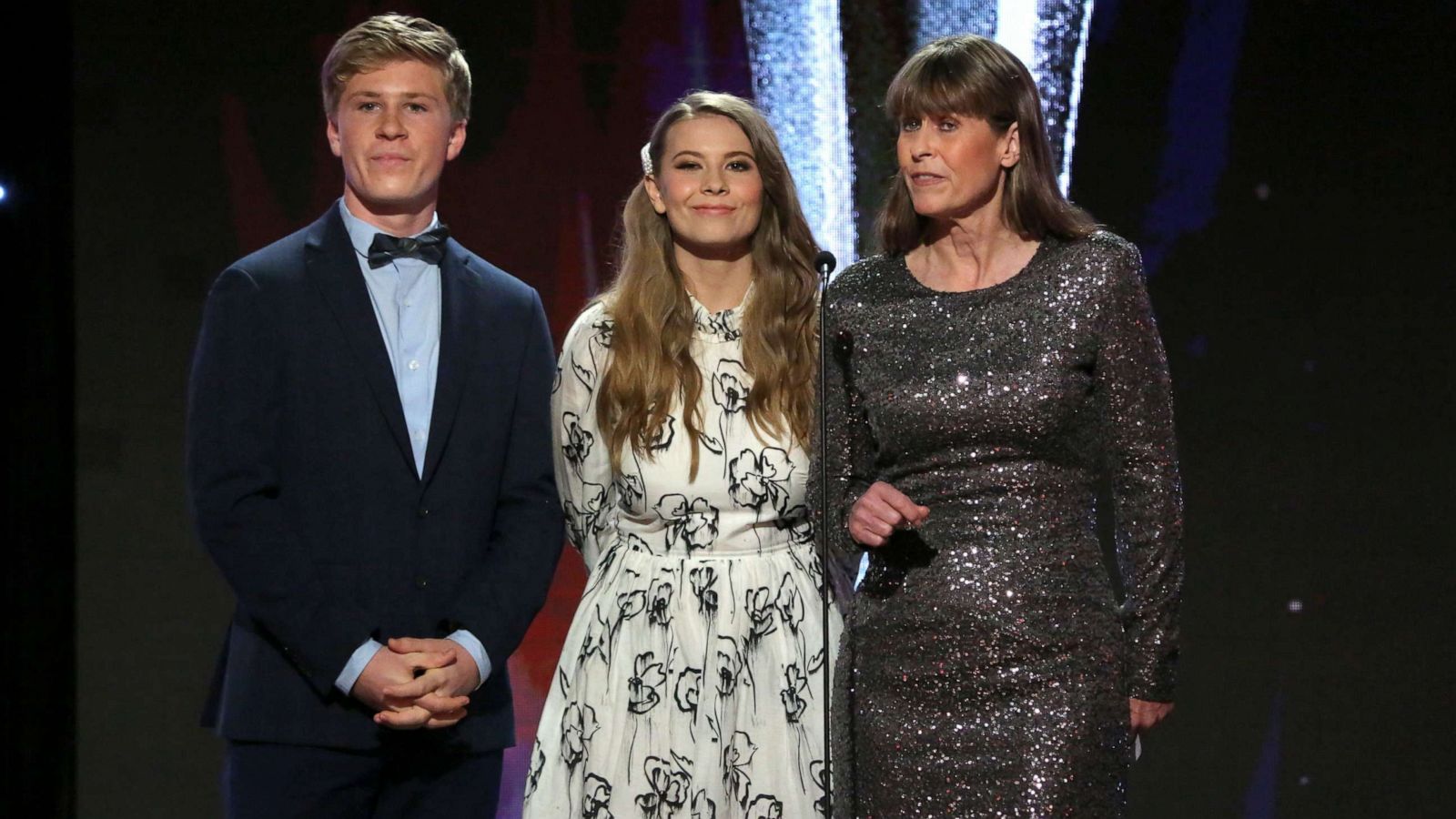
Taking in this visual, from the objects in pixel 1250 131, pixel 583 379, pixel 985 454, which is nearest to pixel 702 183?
pixel 583 379

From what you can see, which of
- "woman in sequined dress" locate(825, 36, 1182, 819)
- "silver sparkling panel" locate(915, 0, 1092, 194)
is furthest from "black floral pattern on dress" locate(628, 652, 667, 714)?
"silver sparkling panel" locate(915, 0, 1092, 194)

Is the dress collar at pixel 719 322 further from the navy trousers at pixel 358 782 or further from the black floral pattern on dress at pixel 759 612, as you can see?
the navy trousers at pixel 358 782

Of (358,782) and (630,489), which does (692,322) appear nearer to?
(630,489)

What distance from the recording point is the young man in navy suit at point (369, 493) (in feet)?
7.14

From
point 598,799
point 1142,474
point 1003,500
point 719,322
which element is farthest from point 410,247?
point 1142,474

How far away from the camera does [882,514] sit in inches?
75.4

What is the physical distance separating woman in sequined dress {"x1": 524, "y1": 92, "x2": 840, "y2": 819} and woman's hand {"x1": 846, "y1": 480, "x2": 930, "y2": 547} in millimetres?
292

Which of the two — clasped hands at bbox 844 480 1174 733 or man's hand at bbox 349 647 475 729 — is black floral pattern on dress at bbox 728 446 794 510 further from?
man's hand at bbox 349 647 475 729

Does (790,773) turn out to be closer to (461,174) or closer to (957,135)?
(957,135)

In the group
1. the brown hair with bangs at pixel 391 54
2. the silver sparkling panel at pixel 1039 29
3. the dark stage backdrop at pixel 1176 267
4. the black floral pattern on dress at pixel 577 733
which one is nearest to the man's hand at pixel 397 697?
the black floral pattern on dress at pixel 577 733

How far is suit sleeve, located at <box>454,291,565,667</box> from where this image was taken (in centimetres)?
228

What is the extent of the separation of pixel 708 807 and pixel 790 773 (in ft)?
0.44

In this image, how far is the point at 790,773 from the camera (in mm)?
2262

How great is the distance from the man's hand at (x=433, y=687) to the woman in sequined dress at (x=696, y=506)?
21 centimetres
